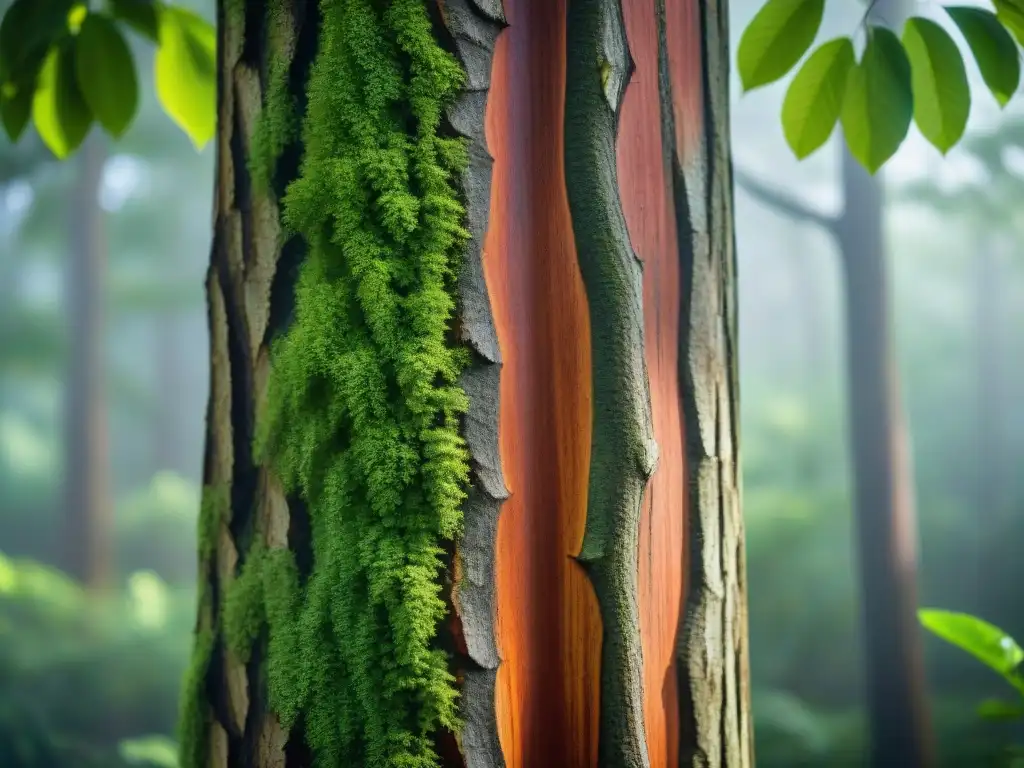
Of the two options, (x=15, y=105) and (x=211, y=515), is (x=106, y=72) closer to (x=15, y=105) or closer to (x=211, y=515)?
(x=15, y=105)

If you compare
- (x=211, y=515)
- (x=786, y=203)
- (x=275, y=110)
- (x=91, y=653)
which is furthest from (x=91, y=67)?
(x=91, y=653)

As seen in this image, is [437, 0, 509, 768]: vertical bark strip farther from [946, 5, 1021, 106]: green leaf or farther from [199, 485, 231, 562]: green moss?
[946, 5, 1021, 106]: green leaf

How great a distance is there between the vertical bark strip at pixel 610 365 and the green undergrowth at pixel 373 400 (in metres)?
0.09

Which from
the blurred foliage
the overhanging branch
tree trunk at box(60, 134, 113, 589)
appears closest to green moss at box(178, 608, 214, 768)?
the overhanging branch

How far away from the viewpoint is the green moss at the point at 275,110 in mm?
503

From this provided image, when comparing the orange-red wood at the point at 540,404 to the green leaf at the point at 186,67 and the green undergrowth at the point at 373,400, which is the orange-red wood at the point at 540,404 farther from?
the green leaf at the point at 186,67

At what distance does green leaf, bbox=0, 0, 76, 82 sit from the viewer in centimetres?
73

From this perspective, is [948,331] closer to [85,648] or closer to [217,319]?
[217,319]

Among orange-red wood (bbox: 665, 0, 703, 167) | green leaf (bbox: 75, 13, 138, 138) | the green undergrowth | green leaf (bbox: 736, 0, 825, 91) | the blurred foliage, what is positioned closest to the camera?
the green undergrowth

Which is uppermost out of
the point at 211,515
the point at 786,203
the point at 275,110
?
the point at 786,203

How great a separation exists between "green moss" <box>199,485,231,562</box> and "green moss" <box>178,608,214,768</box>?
0.06m

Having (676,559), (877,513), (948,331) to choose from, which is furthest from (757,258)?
(676,559)

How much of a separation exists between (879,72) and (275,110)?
1.77ft

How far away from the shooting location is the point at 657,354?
20.5 inches
